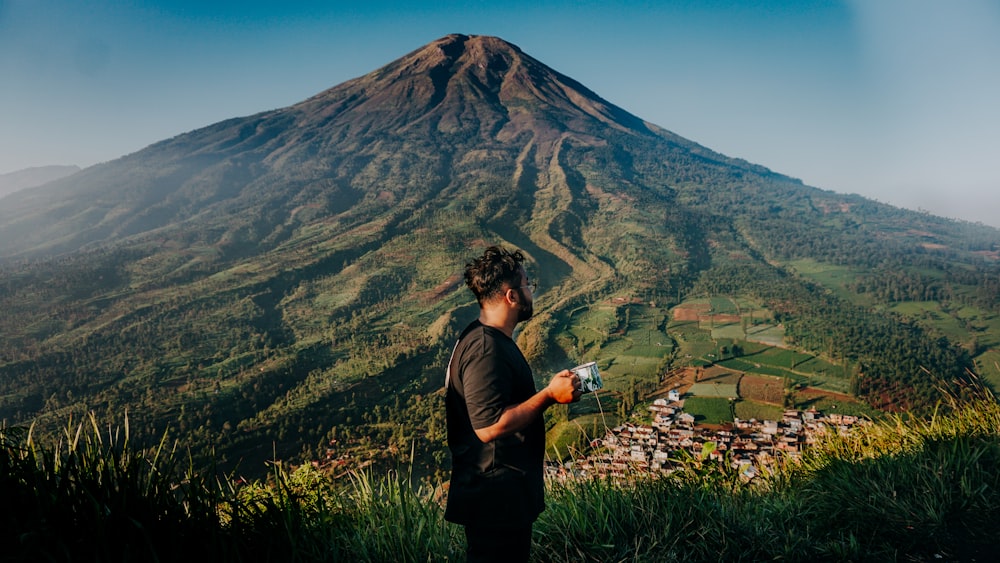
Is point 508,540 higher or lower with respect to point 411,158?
lower

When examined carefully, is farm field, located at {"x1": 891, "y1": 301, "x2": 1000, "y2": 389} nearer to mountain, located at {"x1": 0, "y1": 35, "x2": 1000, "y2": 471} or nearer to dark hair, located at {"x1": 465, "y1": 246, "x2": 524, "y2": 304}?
mountain, located at {"x1": 0, "y1": 35, "x2": 1000, "y2": 471}

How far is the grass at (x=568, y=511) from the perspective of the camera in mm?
1931

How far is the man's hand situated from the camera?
1.89 metres

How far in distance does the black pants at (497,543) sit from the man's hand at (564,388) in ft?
1.90

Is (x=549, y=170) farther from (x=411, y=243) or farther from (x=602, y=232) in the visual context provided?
(x=411, y=243)

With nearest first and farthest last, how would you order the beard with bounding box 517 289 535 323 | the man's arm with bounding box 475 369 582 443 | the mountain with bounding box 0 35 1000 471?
the man's arm with bounding box 475 369 582 443, the beard with bounding box 517 289 535 323, the mountain with bounding box 0 35 1000 471

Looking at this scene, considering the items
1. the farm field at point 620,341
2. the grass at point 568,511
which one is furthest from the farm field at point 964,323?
the grass at point 568,511

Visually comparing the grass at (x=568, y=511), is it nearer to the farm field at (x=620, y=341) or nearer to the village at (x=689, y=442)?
the village at (x=689, y=442)

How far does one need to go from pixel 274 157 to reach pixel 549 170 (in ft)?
190

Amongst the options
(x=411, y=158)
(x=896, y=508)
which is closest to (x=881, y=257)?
(x=411, y=158)

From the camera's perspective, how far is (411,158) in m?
98.9

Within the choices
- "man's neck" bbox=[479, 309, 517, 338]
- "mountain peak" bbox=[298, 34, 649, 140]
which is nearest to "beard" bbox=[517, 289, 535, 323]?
"man's neck" bbox=[479, 309, 517, 338]

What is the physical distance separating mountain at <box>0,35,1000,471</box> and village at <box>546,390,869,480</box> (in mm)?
1950

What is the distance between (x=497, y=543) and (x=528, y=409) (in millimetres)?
589
